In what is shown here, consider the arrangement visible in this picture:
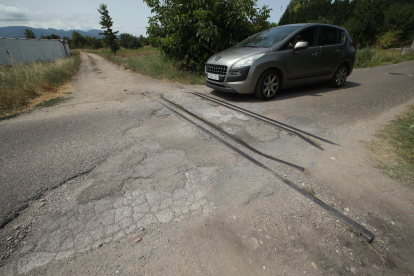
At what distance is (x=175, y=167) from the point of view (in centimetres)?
283

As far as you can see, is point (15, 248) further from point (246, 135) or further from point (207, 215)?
point (246, 135)

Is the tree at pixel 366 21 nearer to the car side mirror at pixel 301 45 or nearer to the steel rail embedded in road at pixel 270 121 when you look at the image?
the car side mirror at pixel 301 45

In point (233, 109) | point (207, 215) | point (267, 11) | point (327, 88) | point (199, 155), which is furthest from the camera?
point (267, 11)

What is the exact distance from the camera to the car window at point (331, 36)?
6.01 m

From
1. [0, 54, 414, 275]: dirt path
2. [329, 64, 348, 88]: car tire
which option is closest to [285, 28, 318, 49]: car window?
[329, 64, 348, 88]: car tire

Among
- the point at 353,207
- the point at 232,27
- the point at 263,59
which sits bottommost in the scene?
the point at 353,207

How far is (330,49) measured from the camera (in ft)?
19.9

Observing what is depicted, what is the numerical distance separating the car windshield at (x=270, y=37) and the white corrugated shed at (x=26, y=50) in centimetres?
1414

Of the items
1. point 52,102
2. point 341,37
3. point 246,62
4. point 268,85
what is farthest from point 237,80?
point 52,102

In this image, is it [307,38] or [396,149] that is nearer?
[396,149]

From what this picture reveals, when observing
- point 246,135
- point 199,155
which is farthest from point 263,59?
point 199,155

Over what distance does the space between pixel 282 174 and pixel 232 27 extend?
8171 millimetres

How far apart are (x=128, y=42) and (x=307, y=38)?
3358 inches

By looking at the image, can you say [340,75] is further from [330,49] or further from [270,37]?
[270,37]
